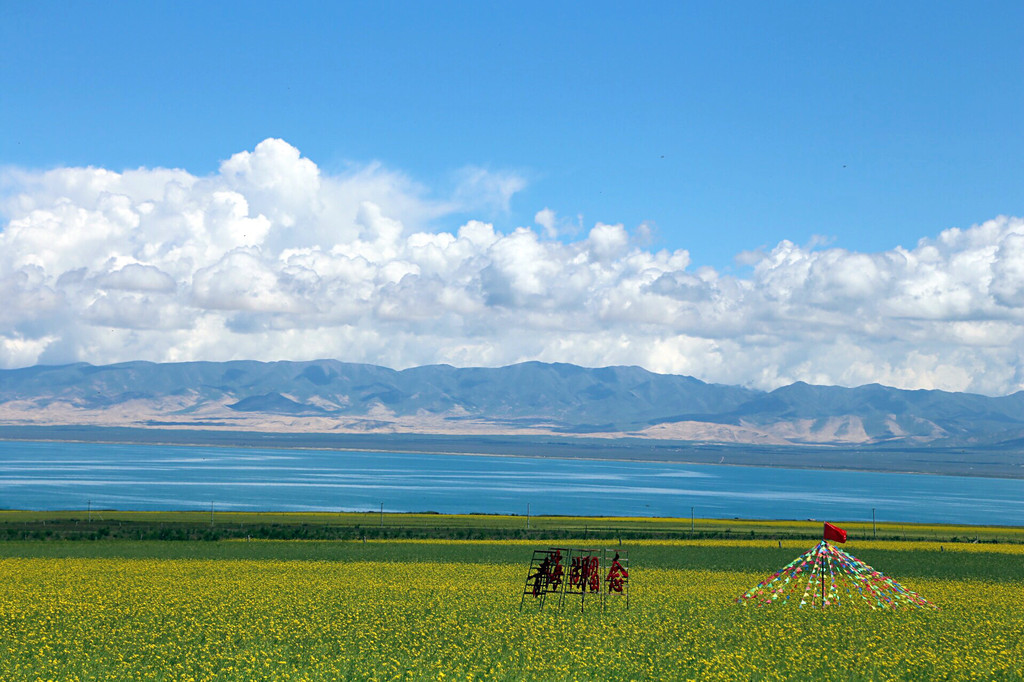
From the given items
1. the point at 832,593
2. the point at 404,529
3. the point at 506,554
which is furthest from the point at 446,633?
the point at 404,529

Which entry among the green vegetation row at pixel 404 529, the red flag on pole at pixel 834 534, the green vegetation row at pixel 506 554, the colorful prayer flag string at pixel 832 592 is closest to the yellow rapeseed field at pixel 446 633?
the colorful prayer flag string at pixel 832 592

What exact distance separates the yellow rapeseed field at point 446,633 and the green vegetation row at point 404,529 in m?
30.7

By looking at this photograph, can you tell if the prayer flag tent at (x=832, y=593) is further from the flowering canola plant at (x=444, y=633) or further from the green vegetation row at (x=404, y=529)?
the green vegetation row at (x=404, y=529)

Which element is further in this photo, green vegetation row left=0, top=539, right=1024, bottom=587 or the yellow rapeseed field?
green vegetation row left=0, top=539, right=1024, bottom=587

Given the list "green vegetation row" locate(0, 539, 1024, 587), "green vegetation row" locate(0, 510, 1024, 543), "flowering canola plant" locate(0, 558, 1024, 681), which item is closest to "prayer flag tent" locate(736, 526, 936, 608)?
"flowering canola plant" locate(0, 558, 1024, 681)

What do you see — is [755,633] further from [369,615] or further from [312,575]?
[312,575]

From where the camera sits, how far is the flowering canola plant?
83.1ft

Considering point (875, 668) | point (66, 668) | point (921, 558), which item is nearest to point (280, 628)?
point (66, 668)

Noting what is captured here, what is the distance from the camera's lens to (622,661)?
26734 mm

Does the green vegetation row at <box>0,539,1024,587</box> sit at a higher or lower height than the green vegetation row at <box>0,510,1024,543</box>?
higher

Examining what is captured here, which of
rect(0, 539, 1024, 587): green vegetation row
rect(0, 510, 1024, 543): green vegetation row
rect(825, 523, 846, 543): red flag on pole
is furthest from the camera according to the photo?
rect(0, 510, 1024, 543): green vegetation row

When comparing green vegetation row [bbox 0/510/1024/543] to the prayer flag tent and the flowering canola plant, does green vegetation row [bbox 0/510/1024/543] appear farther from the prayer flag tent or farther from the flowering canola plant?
the prayer flag tent

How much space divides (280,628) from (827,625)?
18.5m

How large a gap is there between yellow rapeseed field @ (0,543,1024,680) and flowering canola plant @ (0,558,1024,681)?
87 mm
